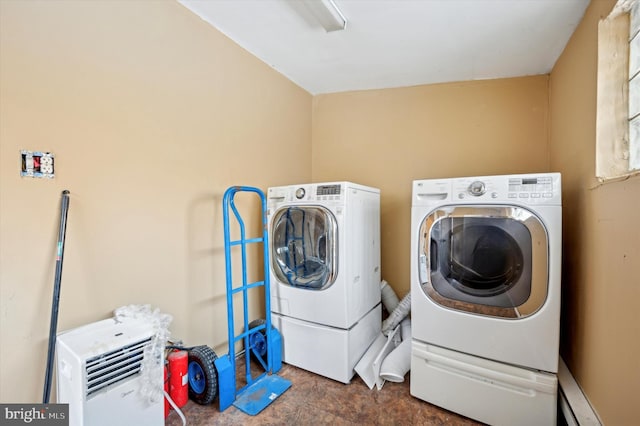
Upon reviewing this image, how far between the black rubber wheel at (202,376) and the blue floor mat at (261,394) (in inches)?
7.8

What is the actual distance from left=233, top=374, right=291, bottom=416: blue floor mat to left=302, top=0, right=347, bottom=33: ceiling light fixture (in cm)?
251

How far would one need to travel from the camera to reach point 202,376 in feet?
6.19

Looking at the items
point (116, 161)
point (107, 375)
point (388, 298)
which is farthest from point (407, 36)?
point (107, 375)

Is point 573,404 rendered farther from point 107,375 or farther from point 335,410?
point 107,375

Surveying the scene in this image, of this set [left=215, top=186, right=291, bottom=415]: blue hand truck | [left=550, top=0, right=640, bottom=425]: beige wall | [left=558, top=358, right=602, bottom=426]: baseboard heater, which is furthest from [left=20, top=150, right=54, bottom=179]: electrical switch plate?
[left=558, top=358, right=602, bottom=426]: baseboard heater

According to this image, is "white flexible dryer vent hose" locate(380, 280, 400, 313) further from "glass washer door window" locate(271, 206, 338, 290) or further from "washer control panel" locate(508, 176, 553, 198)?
"washer control panel" locate(508, 176, 553, 198)

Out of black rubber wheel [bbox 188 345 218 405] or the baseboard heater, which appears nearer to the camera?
the baseboard heater

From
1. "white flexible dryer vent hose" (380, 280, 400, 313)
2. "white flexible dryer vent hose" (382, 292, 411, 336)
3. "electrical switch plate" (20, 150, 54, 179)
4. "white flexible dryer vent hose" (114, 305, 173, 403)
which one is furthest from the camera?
"white flexible dryer vent hose" (380, 280, 400, 313)

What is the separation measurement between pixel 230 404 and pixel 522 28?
10.4ft

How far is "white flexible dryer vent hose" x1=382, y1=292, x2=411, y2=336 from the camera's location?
2.64m

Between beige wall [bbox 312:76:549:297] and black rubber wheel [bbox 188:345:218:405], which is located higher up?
beige wall [bbox 312:76:549:297]

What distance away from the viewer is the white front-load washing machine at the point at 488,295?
5.21 ft

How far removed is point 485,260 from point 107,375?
80.3 inches

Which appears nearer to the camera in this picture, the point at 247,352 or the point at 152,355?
the point at 152,355
